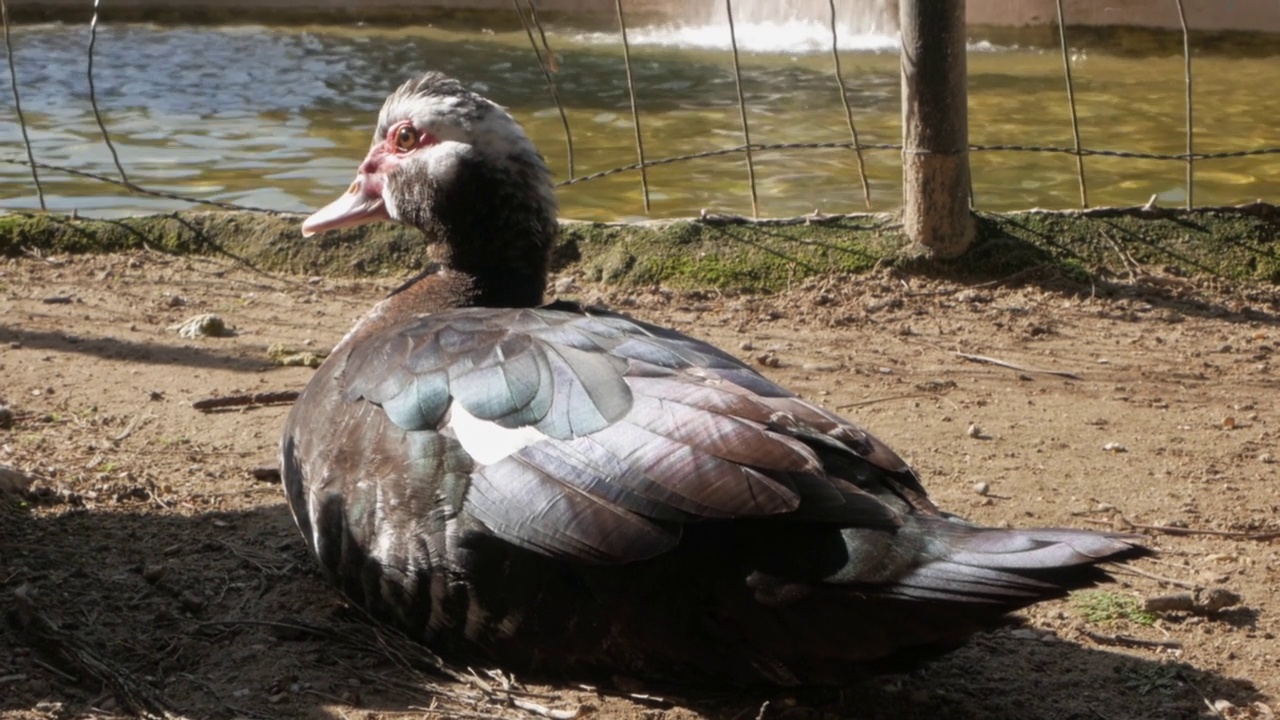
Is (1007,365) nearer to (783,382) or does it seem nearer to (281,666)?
(783,382)

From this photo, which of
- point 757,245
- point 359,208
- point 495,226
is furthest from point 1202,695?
point 757,245

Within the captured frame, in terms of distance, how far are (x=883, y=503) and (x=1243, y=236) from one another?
382cm

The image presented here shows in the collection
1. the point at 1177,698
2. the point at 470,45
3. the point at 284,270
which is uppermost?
the point at 470,45

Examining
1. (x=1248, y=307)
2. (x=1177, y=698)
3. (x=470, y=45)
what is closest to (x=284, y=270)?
(x=1248, y=307)

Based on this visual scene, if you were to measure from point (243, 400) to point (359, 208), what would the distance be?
2.98 feet

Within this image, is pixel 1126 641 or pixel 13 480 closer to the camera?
pixel 1126 641

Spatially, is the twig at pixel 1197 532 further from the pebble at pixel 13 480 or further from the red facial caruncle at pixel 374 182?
the pebble at pixel 13 480

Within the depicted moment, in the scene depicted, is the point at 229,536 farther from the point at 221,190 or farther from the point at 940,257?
the point at 221,190

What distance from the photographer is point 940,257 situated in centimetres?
586

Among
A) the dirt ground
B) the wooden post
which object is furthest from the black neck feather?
the wooden post

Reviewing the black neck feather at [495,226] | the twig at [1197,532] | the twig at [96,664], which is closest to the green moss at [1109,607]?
the twig at [1197,532]

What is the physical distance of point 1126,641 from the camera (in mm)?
3182

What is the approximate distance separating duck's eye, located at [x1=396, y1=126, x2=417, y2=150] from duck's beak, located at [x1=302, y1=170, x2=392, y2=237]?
14 centimetres

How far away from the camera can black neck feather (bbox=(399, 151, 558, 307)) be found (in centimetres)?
382
